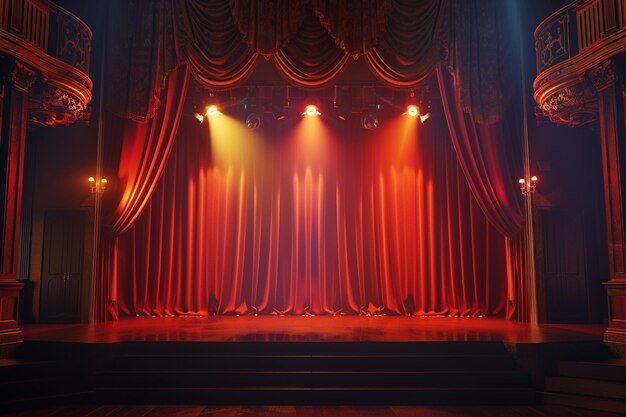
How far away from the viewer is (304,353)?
220 inches

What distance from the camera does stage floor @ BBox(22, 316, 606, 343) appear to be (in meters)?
5.96

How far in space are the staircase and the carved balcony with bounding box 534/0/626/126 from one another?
322 cm

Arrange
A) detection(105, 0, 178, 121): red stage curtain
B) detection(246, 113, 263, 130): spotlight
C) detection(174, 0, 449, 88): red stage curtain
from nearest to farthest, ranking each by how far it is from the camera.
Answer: detection(174, 0, 449, 88): red stage curtain → detection(105, 0, 178, 121): red stage curtain → detection(246, 113, 263, 130): spotlight

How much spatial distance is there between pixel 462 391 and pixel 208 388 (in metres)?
2.26

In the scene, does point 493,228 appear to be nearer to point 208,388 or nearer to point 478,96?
point 478,96

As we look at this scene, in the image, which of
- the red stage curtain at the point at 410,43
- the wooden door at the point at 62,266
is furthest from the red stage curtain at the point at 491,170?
the wooden door at the point at 62,266

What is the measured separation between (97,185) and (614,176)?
22.3 feet

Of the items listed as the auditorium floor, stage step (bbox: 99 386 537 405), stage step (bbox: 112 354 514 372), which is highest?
stage step (bbox: 112 354 514 372)

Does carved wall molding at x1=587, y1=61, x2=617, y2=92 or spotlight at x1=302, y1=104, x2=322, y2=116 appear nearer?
carved wall molding at x1=587, y1=61, x2=617, y2=92

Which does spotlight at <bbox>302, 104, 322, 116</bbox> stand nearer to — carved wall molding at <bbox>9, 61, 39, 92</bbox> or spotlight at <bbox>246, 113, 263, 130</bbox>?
spotlight at <bbox>246, 113, 263, 130</bbox>

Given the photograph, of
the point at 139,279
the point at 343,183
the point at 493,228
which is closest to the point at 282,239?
the point at 343,183

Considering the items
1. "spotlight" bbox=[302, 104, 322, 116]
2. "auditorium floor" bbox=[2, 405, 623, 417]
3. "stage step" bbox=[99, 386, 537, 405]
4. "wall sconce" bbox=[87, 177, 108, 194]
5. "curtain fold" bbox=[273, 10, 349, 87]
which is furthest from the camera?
"spotlight" bbox=[302, 104, 322, 116]

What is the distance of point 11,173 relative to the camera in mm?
6227

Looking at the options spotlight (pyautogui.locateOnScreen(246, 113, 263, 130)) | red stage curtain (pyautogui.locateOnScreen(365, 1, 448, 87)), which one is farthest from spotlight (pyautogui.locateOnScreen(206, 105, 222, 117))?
red stage curtain (pyautogui.locateOnScreen(365, 1, 448, 87))
